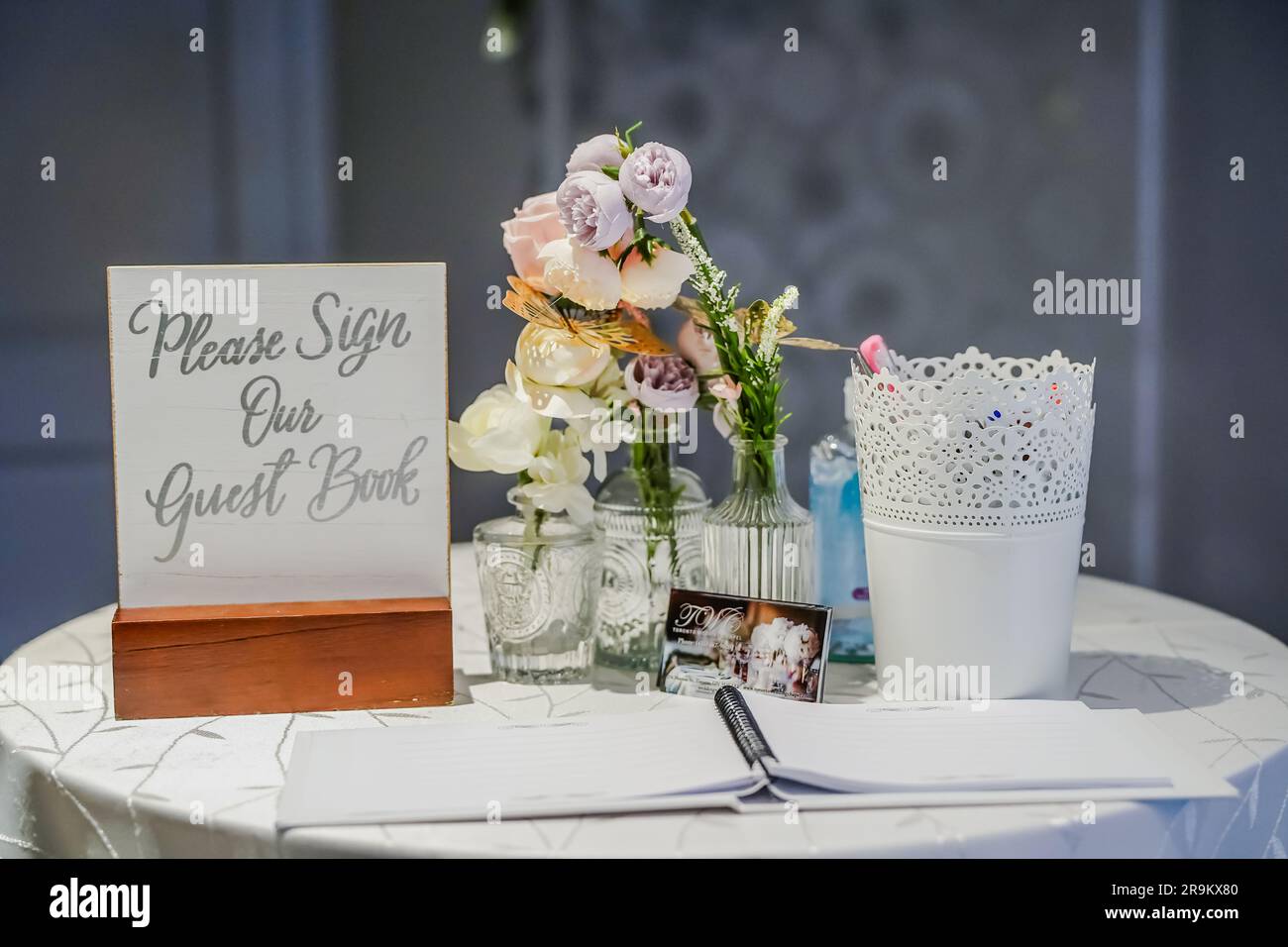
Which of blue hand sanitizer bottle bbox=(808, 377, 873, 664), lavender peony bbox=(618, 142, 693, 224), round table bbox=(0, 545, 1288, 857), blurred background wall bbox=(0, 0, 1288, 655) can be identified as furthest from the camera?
blurred background wall bbox=(0, 0, 1288, 655)

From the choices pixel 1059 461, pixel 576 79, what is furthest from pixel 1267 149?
pixel 1059 461

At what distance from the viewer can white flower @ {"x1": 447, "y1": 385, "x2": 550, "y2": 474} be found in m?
1.10

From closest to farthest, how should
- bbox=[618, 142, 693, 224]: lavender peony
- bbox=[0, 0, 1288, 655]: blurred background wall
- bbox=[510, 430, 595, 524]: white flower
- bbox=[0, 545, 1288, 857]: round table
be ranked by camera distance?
bbox=[0, 545, 1288, 857]: round table < bbox=[618, 142, 693, 224]: lavender peony < bbox=[510, 430, 595, 524]: white flower < bbox=[0, 0, 1288, 655]: blurred background wall

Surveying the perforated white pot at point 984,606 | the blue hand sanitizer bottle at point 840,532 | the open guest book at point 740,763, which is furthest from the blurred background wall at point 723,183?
the open guest book at point 740,763

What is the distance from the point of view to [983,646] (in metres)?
1.02

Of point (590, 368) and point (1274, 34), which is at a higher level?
point (1274, 34)

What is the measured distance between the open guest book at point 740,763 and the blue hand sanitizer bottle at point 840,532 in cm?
25

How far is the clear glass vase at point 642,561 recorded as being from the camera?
3.77 ft

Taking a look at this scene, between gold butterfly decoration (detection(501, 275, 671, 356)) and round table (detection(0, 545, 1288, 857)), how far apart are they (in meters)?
0.33

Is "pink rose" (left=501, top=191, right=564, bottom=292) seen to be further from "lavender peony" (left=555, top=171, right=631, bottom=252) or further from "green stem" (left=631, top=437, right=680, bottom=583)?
"green stem" (left=631, top=437, right=680, bottom=583)

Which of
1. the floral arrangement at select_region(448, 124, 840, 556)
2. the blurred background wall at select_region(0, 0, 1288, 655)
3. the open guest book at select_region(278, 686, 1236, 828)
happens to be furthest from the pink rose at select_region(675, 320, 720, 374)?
the blurred background wall at select_region(0, 0, 1288, 655)

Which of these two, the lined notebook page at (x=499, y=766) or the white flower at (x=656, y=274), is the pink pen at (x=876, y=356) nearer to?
the white flower at (x=656, y=274)

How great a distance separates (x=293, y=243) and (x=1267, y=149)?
181 cm
